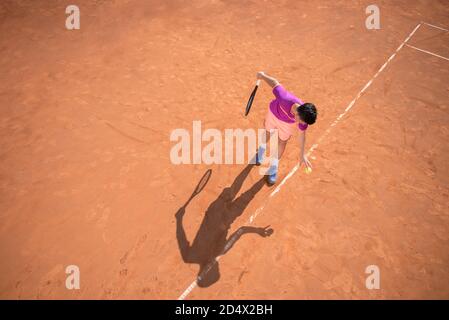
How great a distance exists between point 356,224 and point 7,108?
7.54m

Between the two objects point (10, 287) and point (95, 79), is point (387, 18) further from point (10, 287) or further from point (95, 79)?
point (10, 287)

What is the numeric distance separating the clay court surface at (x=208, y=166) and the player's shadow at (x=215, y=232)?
26 mm

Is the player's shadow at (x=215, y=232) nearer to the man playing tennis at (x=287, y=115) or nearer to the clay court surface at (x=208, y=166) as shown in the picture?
the clay court surface at (x=208, y=166)

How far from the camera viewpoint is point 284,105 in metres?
4.69

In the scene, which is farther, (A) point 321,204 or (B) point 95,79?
(B) point 95,79

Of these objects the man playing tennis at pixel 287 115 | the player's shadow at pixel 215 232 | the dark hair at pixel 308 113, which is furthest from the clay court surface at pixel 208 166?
the dark hair at pixel 308 113

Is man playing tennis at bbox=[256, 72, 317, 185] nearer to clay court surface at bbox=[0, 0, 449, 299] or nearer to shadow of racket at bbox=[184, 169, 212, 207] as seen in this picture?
clay court surface at bbox=[0, 0, 449, 299]

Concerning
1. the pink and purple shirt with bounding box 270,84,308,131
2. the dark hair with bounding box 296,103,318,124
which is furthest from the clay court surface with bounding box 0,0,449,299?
the dark hair with bounding box 296,103,318,124

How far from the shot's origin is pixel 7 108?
6.63 meters

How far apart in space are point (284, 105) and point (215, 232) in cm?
234

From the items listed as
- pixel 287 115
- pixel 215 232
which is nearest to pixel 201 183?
pixel 215 232

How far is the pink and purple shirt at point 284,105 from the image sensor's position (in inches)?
183

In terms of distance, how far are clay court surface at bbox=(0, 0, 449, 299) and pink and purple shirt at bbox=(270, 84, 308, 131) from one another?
1.43 meters
